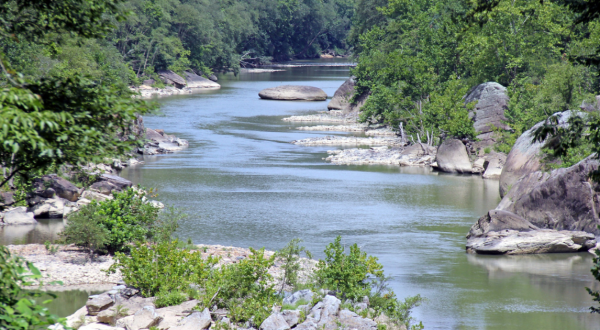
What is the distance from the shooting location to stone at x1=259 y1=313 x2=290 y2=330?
10.9m

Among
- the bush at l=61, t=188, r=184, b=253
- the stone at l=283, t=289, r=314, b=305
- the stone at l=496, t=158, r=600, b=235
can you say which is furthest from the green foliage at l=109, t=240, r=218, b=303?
the stone at l=496, t=158, r=600, b=235

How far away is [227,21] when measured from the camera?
331 ft

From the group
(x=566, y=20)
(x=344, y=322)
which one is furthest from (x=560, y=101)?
(x=344, y=322)

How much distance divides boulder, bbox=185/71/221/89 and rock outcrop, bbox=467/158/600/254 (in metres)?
65.1

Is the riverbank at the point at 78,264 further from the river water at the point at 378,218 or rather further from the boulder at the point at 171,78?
the boulder at the point at 171,78

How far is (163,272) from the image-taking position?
1283 cm

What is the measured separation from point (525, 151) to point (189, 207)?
50.3 feet

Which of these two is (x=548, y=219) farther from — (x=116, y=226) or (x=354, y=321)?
(x=116, y=226)

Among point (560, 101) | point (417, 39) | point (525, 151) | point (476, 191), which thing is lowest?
point (476, 191)

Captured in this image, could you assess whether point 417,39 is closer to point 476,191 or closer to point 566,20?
point 566,20

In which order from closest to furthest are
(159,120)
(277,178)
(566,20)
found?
1. (277,178)
2. (566,20)
3. (159,120)

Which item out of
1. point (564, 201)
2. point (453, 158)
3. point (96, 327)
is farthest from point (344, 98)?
point (96, 327)

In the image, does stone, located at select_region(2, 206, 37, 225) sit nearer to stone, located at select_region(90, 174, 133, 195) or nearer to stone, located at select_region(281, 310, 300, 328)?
stone, located at select_region(90, 174, 133, 195)

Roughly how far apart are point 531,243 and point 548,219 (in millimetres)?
2412
